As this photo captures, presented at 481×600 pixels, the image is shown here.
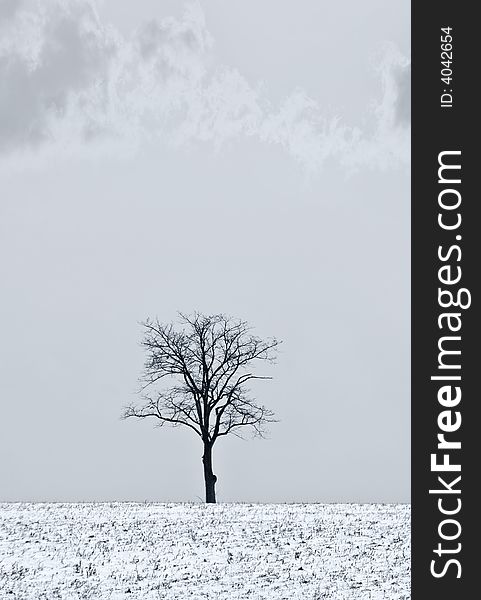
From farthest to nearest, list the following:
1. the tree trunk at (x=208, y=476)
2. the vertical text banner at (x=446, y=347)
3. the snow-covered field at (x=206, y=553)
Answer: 1. the tree trunk at (x=208, y=476)
2. the snow-covered field at (x=206, y=553)
3. the vertical text banner at (x=446, y=347)

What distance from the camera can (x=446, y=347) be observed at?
21219mm

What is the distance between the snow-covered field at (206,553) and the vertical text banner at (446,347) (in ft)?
14.4

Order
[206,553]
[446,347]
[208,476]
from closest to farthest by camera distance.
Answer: [446,347] → [206,553] → [208,476]

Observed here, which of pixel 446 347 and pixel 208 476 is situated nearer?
pixel 446 347

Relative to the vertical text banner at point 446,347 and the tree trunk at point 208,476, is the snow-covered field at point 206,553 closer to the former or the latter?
the vertical text banner at point 446,347

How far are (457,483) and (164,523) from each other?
15778 mm

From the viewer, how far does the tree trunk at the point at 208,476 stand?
147ft

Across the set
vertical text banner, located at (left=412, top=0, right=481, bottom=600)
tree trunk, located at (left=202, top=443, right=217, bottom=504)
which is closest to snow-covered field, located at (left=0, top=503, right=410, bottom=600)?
vertical text banner, located at (left=412, top=0, right=481, bottom=600)

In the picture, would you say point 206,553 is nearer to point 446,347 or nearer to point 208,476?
point 446,347

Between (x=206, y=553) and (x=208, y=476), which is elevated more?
(x=208, y=476)

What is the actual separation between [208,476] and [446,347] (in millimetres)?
25880

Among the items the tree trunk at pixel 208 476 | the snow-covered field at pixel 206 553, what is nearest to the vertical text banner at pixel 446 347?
the snow-covered field at pixel 206 553

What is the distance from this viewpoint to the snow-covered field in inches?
1049

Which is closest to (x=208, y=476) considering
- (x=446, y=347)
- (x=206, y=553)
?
(x=206, y=553)
